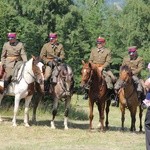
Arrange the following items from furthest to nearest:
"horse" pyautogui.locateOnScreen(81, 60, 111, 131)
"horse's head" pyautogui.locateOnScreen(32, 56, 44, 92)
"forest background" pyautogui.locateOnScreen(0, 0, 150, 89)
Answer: "forest background" pyautogui.locateOnScreen(0, 0, 150, 89) → "horse's head" pyautogui.locateOnScreen(32, 56, 44, 92) → "horse" pyautogui.locateOnScreen(81, 60, 111, 131)

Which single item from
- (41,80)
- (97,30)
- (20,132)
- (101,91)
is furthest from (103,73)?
(97,30)

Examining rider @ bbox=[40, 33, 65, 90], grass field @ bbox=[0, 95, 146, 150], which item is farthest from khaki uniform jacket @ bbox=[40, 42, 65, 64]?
grass field @ bbox=[0, 95, 146, 150]

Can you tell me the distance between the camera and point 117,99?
17.3 meters

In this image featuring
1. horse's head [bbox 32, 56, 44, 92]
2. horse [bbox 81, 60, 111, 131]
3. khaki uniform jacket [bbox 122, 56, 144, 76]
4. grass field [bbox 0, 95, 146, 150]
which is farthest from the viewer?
khaki uniform jacket [bbox 122, 56, 144, 76]

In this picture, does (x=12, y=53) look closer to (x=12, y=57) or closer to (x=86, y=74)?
(x=12, y=57)

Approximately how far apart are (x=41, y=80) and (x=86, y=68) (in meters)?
1.94

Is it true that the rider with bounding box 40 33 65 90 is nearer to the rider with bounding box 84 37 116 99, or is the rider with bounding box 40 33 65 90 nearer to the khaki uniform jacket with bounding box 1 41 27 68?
the khaki uniform jacket with bounding box 1 41 27 68

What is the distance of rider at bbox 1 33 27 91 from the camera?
55.7 ft

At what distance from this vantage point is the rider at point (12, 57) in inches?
669

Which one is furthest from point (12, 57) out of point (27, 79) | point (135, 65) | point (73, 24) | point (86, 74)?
point (73, 24)

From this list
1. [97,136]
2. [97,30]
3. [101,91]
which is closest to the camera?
[97,136]

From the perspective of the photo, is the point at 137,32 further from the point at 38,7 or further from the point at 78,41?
the point at 38,7

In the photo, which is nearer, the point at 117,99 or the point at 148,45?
the point at 117,99

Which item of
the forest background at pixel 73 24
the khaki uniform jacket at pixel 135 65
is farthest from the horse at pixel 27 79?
the forest background at pixel 73 24
